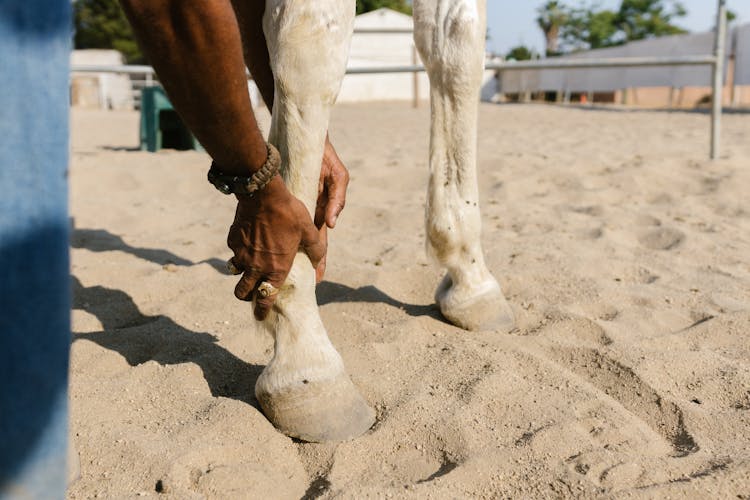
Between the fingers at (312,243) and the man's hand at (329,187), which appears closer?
the fingers at (312,243)

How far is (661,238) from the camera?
3.01 m

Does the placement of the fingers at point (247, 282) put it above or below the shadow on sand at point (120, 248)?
above

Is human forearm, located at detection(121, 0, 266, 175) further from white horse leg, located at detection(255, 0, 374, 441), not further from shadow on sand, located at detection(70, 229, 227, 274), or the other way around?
shadow on sand, located at detection(70, 229, 227, 274)

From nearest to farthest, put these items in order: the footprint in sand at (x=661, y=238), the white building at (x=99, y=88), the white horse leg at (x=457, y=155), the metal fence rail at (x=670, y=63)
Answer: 1. the white horse leg at (x=457, y=155)
2. the footprint in sand at (x=661, y=238)
3. the metal fence rail at (x=670, y=63)
4. the white building at (x=99, y=88)

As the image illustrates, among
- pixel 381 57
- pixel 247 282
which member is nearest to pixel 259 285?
pixel 247 282

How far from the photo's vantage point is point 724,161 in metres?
4.48

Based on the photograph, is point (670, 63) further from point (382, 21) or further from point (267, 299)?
point (382, 21)

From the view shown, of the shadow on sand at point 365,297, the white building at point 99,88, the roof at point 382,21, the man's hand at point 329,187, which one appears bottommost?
the shadow on sand at point 365,297

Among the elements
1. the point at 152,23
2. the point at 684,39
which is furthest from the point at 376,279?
the point at 684,39

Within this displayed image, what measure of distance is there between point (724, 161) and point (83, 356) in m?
3.99

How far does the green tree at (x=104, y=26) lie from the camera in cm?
3119

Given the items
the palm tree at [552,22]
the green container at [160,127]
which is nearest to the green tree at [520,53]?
the palm tree at [552,22]

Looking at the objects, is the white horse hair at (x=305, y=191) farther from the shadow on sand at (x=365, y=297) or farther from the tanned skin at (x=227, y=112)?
the shadow on sand at (x=365, y=297)

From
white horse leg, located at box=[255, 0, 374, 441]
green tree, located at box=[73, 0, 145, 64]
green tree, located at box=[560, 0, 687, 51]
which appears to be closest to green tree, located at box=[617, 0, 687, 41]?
green tree, located at box=[560, 0, 687, 51]
